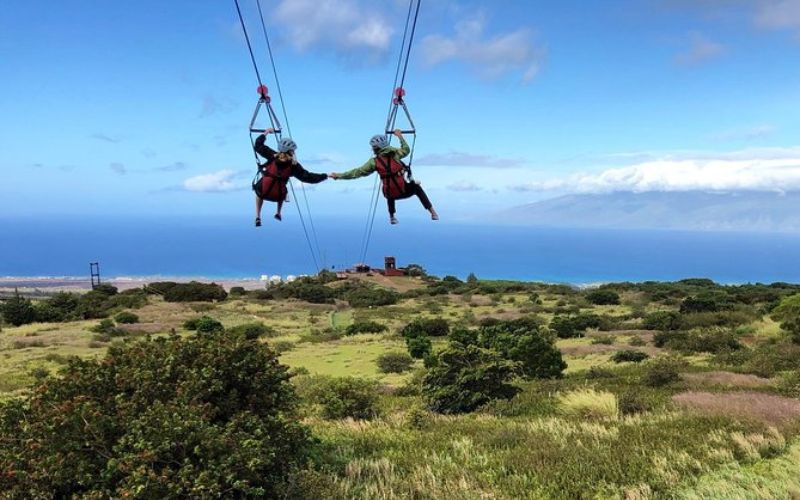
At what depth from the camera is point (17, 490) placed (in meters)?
5.67

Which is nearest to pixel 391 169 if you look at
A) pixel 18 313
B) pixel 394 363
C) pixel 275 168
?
pixel 275 168

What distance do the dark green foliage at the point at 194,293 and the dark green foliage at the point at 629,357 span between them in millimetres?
44053

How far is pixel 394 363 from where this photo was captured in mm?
24125

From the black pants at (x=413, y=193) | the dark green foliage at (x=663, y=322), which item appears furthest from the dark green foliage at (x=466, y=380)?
the dark green foliage at (x=663, y=322)

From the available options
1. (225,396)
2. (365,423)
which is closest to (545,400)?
(365,423)

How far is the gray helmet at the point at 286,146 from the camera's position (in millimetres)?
11945

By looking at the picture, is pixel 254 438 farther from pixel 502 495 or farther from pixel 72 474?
pixel 502 495

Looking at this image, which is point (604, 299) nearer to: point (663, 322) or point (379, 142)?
point (663, 322)

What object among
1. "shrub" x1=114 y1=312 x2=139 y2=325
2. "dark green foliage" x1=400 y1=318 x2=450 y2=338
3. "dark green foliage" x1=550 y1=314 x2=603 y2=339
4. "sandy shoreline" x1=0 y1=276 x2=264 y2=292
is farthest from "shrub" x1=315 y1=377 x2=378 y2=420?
"sandy shoreline" x1=0 y1=276 x2=264 y2=292

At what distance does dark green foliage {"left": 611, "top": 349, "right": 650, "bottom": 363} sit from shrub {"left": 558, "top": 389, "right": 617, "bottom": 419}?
9.97m

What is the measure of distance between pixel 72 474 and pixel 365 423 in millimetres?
6743

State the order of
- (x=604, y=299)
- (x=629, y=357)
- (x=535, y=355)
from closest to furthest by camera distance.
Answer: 1. (x=535, y=355)
2. (x=629, y=357)
3. (x=604, y=299)

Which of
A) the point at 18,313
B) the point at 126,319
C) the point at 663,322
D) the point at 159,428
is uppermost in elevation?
the point at 18,313

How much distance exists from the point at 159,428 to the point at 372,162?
8022 millimetres
